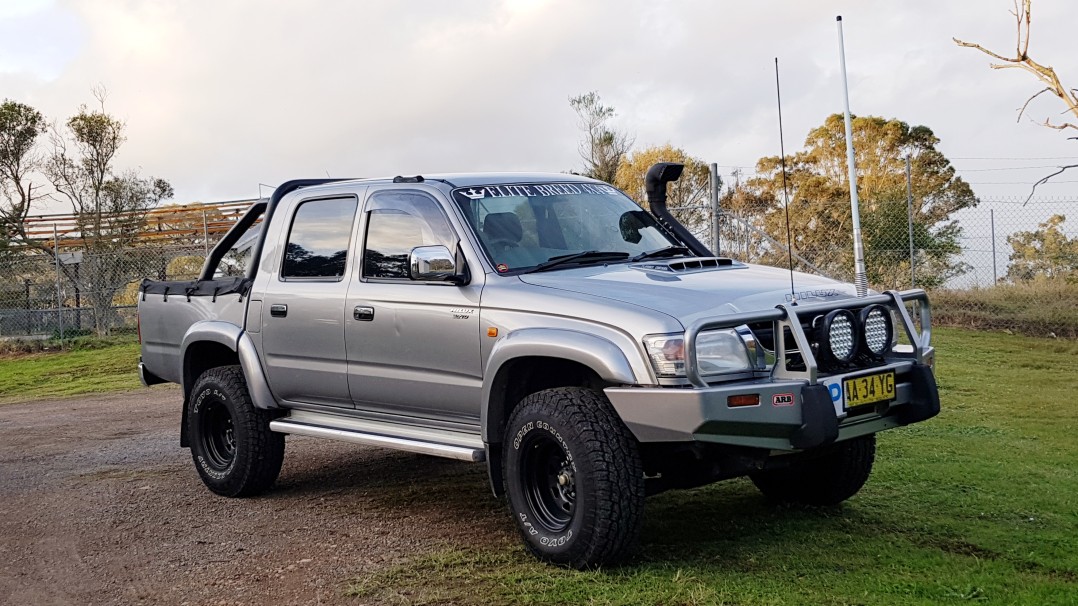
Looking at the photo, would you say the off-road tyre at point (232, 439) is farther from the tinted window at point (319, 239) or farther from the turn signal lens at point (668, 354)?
the turn signal lens at point (668, 354)

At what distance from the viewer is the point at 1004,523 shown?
5727 millimetres

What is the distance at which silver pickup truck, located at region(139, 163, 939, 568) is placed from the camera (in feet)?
15.6

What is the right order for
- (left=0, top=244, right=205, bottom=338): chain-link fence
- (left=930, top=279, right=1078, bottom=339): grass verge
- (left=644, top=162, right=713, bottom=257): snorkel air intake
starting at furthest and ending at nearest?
(left=0, top=244, right=205, bottom=338): chain-link fence → (left=930, top=279, right=1078, bottom=339): grass verge → (left=644, top=162, right=713, bottom=257): snorkel air intake

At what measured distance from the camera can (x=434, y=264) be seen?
5.55 meters

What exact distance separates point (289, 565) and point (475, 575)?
102cm

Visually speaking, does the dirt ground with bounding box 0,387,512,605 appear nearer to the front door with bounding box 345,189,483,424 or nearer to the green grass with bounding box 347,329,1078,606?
the green grass with bounding box 347,329,1078,606

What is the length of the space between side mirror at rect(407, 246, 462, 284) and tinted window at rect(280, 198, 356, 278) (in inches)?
40.6

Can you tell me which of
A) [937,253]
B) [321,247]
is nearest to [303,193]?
[321,247]

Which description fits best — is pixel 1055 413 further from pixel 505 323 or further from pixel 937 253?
pixel 937 253

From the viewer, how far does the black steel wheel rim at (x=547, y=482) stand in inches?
203

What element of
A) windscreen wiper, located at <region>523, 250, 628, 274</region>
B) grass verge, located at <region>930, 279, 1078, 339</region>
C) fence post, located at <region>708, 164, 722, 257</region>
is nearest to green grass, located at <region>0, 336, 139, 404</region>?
fence post, located at <region>708, 164, 722, 257</region>

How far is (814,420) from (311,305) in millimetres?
3158

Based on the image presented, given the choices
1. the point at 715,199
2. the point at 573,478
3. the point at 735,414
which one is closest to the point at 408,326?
the point at 573,478

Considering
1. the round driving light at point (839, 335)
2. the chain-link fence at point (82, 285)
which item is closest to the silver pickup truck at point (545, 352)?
the round driving light at point (839, 335)
